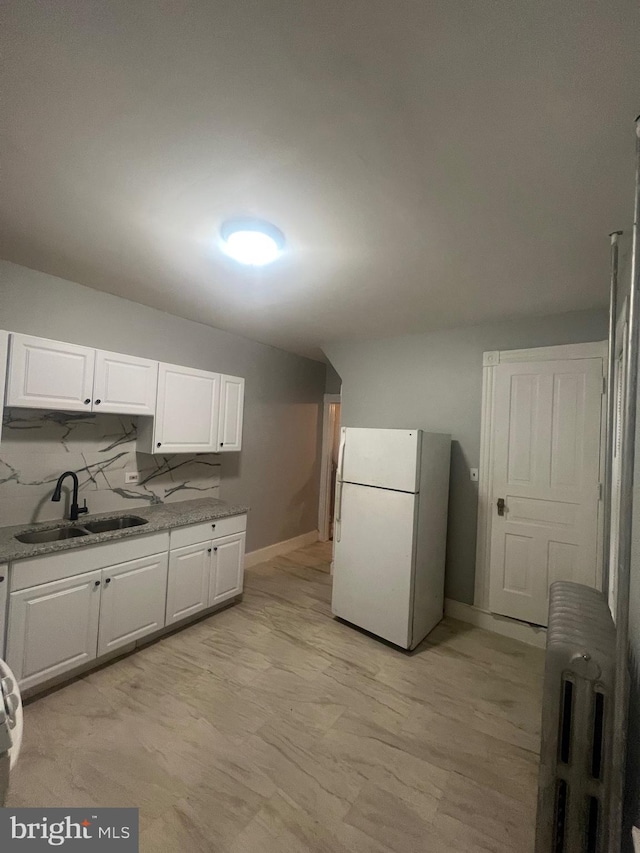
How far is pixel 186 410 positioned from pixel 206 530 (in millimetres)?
1000

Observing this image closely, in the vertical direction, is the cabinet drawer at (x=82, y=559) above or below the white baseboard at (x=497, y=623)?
above

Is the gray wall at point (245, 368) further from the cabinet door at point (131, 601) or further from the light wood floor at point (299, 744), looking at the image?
the light wood floor at point (299, 744)

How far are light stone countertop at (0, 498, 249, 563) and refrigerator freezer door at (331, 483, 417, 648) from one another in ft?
3.24

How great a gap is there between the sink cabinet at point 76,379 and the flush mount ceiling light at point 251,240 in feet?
3.89

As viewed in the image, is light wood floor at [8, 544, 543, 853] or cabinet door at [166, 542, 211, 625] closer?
light wood floor at [8, 544, 543, 853]

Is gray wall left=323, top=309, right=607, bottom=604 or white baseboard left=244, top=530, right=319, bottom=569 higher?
gray wall left=323, top=309, right=607, bottom=604

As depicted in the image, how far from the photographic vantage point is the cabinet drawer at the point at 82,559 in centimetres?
180

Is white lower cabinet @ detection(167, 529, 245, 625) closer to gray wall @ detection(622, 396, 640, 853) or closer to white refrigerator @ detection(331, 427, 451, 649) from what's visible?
white refrigerator @ detection(331, 427, 451, 649)

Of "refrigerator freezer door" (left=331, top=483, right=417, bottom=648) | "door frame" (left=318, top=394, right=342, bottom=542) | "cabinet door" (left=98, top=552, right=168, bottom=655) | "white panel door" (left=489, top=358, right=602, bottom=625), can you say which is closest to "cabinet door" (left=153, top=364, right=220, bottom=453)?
"cabinet door" (left=98, top=552, right=168, bottom=655)

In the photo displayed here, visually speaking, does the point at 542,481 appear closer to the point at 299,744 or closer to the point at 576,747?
the point at 576,747

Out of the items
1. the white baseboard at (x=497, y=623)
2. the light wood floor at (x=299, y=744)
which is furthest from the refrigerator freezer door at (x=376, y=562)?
the white baseboard at (x=497, y=623)

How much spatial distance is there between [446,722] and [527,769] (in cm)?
39

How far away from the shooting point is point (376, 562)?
103 inches

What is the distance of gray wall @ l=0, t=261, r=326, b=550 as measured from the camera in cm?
236
